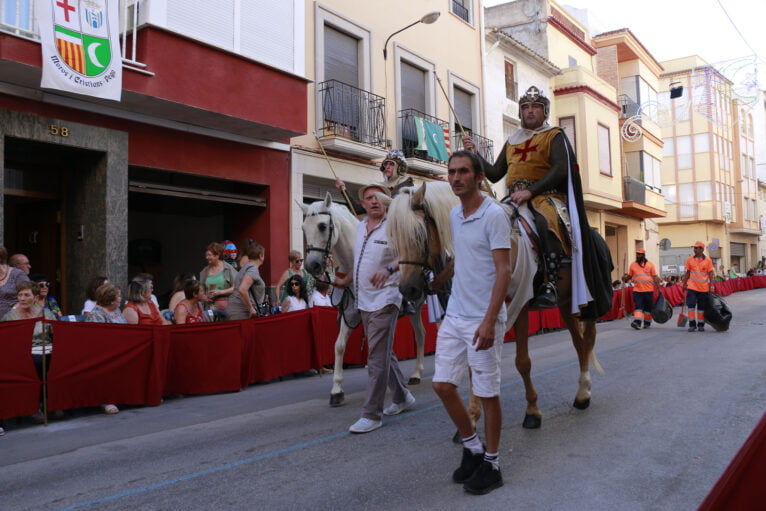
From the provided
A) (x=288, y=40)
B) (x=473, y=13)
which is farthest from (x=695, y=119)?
(x=288, y=40)

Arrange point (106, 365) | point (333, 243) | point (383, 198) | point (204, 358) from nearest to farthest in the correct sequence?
1. point (383, 198)
2. point (333, 243)
3. point (106, 365)
4. point (204, 358)

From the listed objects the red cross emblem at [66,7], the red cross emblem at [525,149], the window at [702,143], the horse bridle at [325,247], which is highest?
the window at [702,143]

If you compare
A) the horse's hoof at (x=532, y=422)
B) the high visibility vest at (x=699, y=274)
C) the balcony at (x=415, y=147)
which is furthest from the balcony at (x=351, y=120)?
the horse's hoof at (x=532, y=422)

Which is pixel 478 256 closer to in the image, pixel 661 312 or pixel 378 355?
pixel 378 355

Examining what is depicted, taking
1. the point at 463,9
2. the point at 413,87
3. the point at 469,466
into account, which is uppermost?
the point at 463,9

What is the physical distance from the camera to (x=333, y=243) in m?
6.57

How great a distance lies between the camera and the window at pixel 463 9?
19.2 metres

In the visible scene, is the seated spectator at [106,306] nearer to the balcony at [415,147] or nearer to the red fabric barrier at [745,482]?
Answer: the red fabric barrier at [745,482]

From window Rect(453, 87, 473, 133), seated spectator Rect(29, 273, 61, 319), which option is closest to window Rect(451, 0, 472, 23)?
window Rect(453, 87, 473, 133)

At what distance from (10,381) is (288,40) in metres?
8.73

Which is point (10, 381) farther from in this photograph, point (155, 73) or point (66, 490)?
point (155, 73)

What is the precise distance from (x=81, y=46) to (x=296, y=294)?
4858mm

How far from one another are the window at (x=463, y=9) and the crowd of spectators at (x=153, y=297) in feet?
38.7

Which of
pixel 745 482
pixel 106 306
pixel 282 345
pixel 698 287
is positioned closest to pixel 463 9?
pixel 698 287
